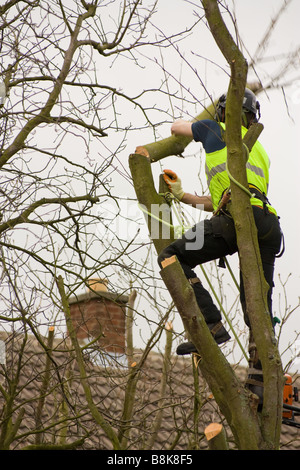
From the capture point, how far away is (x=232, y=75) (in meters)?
4.23

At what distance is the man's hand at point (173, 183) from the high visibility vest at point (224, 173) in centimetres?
46

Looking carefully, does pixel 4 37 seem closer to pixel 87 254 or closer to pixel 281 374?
pixel 87 254

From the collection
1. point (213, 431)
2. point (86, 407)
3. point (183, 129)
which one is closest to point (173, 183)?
point (183, 129)

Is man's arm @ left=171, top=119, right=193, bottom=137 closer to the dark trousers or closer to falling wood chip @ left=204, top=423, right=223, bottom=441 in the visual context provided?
the dark trousers

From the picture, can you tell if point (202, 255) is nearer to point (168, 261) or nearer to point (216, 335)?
point (168, 261)

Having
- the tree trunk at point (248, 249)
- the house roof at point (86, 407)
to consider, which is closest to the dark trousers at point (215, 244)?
the tree trunk at point (248, 249)

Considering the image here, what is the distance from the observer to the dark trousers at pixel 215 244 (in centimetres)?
482

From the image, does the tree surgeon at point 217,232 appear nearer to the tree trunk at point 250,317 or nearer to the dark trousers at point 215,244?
the dark trousers at point 215,244

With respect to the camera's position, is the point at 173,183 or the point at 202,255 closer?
the point at 202,255

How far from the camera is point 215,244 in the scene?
487cm

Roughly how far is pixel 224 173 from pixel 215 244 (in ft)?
1.39

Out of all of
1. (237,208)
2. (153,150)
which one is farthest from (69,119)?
(237,208)
